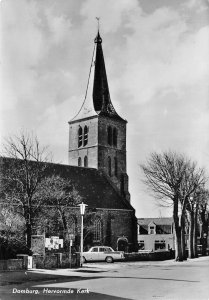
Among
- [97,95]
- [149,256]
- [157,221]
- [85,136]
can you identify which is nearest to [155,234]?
[157,221]

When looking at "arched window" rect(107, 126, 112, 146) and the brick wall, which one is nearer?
the brick wall

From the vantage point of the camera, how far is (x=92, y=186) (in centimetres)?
5250

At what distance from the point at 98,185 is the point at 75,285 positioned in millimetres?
37256

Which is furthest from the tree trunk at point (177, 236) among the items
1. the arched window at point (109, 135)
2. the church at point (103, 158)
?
the arched window at point (109, 135)

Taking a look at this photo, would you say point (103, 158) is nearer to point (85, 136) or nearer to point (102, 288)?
point (85, 136)

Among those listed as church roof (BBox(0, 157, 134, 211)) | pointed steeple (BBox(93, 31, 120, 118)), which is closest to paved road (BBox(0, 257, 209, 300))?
church roof (BBox(0, 157, 134, 211))

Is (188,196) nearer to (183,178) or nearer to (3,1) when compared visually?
(183,178)

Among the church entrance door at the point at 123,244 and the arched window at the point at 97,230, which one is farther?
the church entrance door at the point at 123,244

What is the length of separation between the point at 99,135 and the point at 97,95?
5.09 metres

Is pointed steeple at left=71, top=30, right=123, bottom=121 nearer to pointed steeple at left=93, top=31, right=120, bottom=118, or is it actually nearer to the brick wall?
pointed steeple at left=93, top=31, right=120, bottom=118

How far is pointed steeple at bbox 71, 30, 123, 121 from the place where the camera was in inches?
2098

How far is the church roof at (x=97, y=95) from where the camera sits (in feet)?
175

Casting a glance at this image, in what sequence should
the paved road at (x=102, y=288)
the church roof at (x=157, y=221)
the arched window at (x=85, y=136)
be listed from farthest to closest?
the church roof at (x=157, y=221) < the arched window at (x=85, y=136) < the paved road at (x=102, y=288)

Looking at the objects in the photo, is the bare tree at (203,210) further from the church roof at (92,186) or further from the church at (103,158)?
the church roof at (92,186)
